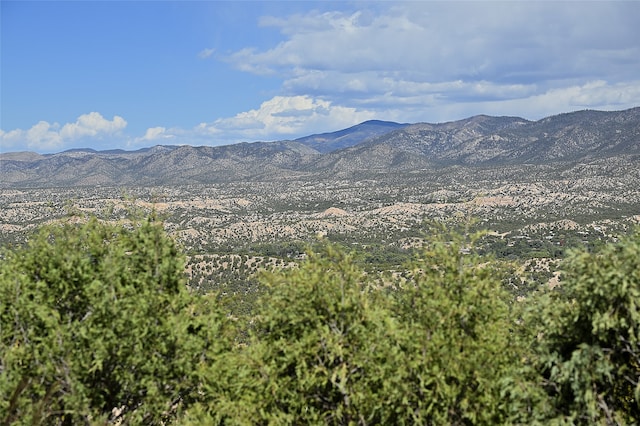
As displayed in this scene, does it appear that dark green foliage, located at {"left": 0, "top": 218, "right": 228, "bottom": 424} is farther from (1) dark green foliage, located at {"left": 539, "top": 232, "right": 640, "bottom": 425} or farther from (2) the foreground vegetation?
(1) dark green foliage, located at {"left": 539, "top": 232, "right": 640, "bottom": 425}

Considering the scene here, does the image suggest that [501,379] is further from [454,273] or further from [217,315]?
[217,315]

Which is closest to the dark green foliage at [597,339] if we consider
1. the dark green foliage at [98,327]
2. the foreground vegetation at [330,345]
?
the foreground vegetation at [330,345]

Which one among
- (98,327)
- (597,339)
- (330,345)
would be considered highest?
(98,327)

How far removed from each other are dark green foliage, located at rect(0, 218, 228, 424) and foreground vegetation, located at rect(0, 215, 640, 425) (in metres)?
0.06

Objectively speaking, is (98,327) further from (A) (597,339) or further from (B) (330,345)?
(A) (597,339)

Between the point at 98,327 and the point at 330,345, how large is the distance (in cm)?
616

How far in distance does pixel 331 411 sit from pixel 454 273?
16.0 ft

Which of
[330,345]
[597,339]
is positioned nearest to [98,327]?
[330,345]

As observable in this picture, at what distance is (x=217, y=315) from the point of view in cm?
1745

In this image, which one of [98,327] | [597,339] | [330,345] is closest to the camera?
[597,339]

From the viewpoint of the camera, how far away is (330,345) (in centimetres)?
1377

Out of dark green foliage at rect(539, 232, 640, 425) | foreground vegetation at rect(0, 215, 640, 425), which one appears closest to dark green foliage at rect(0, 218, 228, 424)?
foreground vegetation at rect(0, 215, 640, 425)

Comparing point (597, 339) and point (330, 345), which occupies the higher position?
point (597, 339)

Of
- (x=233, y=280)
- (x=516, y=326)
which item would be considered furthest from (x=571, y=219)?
(x=516, y=326)
